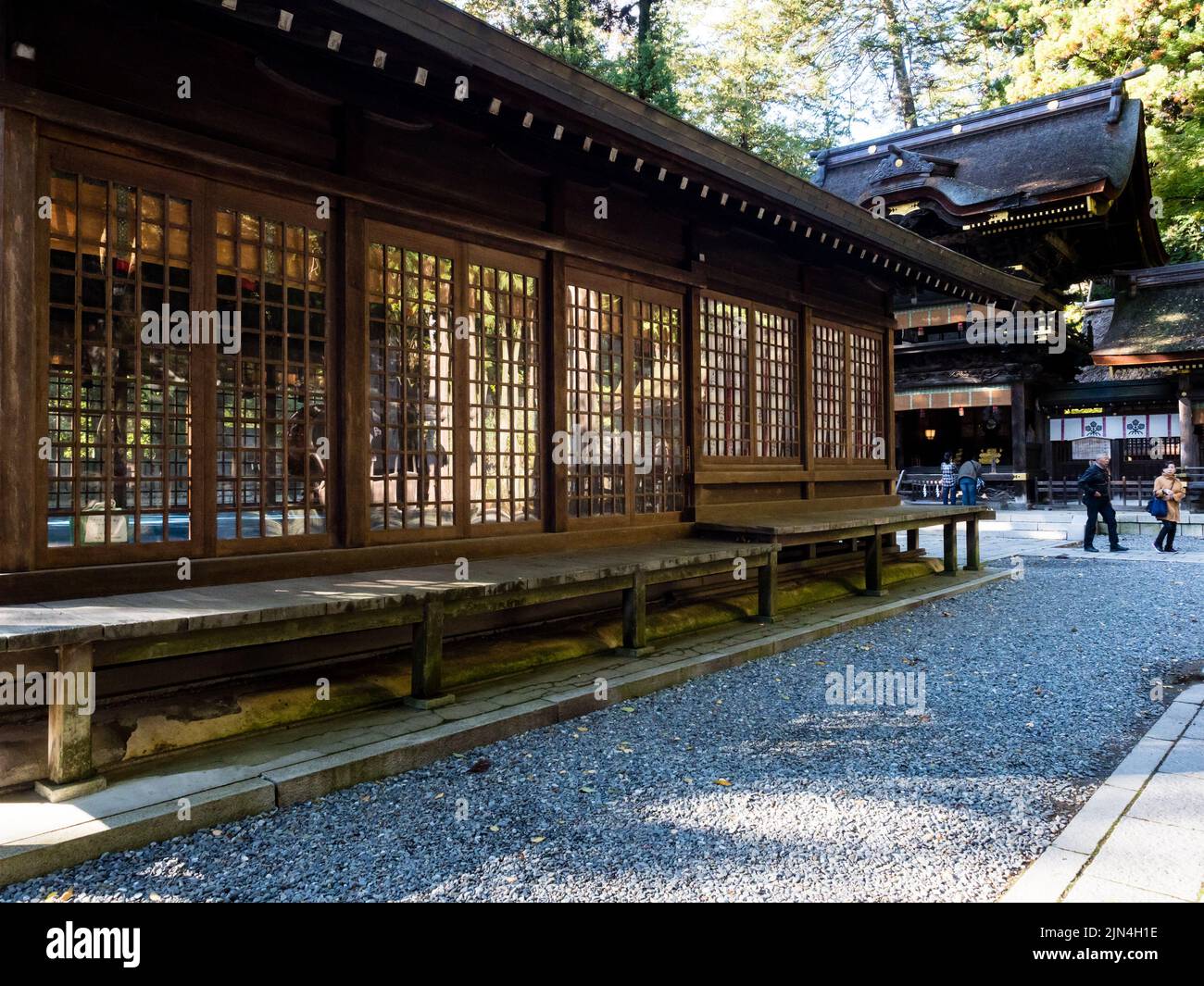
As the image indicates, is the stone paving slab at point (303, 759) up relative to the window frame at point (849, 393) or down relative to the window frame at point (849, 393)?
down

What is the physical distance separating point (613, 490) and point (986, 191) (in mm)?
15801

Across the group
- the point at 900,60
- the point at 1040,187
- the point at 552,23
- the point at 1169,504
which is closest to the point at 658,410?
the point at 1169,504

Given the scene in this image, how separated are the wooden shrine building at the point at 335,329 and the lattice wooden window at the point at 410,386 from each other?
2 cm

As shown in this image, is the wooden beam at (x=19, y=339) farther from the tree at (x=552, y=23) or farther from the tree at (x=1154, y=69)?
the tree at (x=1154, y=69)

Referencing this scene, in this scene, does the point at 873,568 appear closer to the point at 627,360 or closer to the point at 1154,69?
the point at 627,360

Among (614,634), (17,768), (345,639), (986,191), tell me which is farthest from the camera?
(986,191)

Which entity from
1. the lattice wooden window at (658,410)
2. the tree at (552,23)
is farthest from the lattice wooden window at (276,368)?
the tree at (552,23)

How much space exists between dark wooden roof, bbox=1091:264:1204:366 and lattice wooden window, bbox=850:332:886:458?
11101mm

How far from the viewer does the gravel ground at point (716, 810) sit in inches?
120

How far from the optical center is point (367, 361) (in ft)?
17.9

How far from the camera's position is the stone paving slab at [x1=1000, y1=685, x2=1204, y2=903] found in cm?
287

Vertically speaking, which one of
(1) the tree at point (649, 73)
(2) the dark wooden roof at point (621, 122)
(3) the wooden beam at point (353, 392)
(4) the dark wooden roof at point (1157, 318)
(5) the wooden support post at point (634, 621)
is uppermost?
(1) the tree at point (649, 73)

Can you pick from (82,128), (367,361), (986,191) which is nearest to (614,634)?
(367,361)
